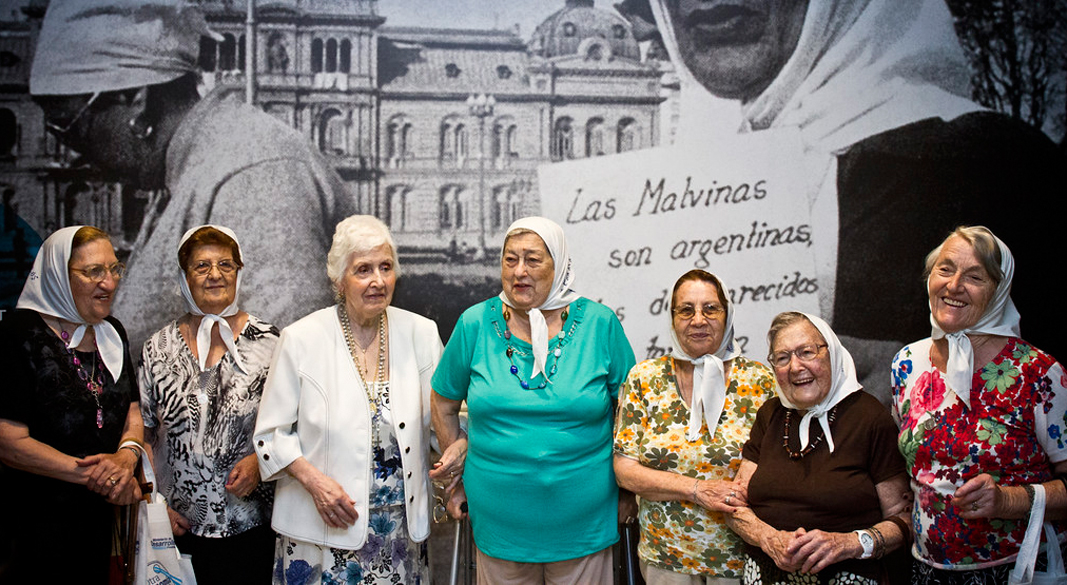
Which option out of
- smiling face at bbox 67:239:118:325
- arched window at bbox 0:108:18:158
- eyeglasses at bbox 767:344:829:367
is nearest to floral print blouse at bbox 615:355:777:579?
eyeglasses at bbox 767:344:829:367

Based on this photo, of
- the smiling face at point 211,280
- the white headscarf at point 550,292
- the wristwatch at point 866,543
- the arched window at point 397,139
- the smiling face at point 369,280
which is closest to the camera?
the wristwatch at point 866,543

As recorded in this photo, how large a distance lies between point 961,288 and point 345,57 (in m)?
2.78

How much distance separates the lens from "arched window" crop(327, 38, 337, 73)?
365 centimetres

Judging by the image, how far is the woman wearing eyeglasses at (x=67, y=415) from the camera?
8.14 ft

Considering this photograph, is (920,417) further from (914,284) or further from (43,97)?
(43,97)

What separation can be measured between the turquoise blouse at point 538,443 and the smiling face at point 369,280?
295mm

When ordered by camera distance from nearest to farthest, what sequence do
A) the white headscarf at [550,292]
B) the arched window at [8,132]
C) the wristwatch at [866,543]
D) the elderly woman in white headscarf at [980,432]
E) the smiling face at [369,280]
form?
the wristwatch at [866,543]
the elderly woman in white headscarf at [980,432]
the white headscarf at [550,292]
the smiling face at [369,280]
the arched window at [8,132]

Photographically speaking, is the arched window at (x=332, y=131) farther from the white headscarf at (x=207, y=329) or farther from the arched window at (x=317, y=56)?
the white headscarf at (x=207, y=329)

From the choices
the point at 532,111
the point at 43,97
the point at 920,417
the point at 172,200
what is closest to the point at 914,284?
the point at 920,417

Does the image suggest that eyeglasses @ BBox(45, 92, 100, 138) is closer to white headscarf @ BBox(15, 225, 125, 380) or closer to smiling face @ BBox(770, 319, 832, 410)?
white headscarf @ BBox(15, 225, 125, 380)

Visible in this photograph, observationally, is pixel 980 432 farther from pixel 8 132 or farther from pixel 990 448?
pixel 8 132

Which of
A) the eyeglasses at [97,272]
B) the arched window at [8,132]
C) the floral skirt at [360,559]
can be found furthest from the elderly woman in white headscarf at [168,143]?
the floral skirt at [360,559]

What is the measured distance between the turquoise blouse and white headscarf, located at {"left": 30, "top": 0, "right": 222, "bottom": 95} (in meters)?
2.10

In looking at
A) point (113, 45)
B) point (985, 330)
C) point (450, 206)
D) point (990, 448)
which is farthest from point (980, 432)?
point (113, 45)
